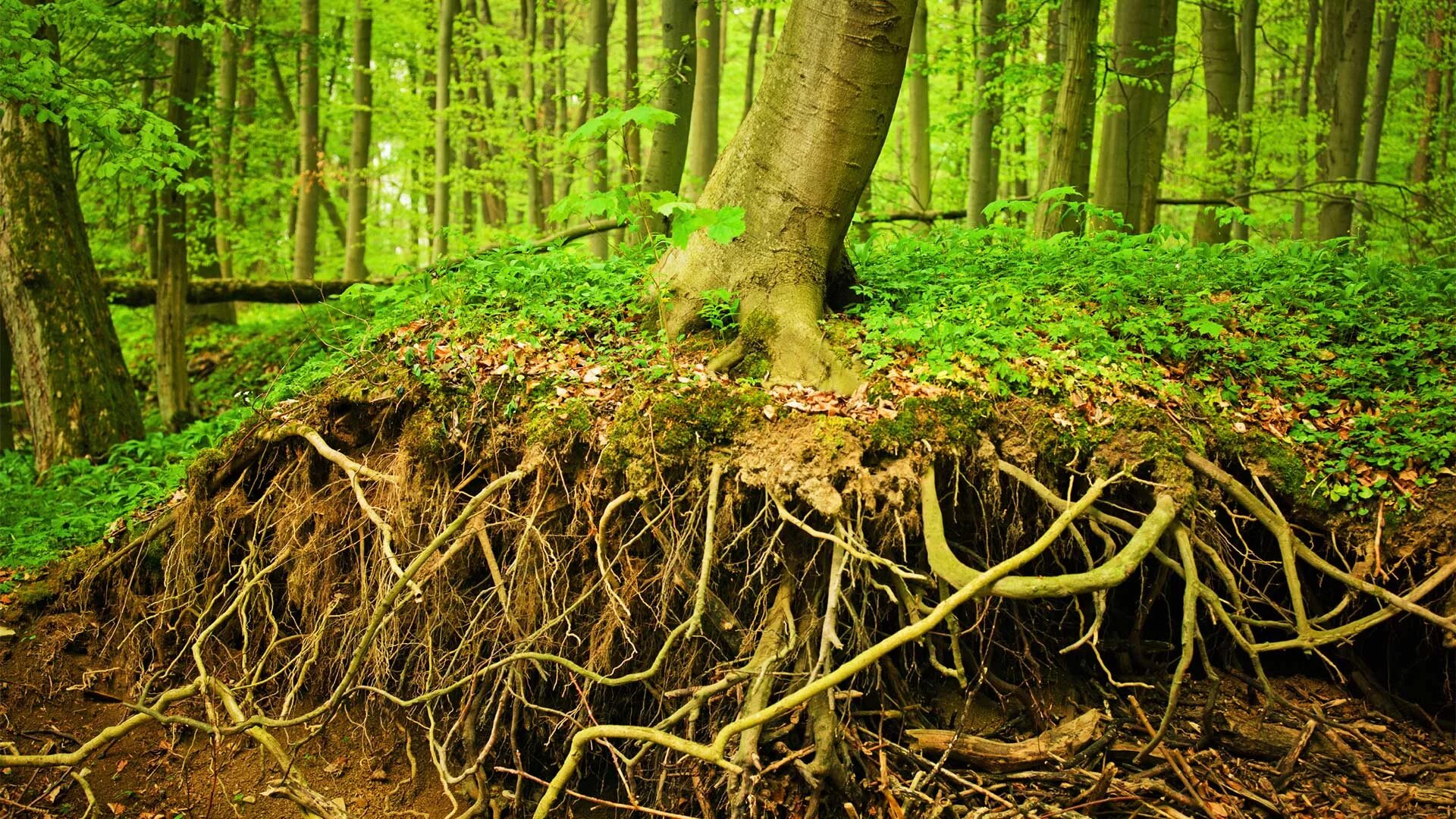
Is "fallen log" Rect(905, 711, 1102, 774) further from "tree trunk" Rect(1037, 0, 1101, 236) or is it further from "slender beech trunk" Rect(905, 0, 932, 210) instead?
"slender beech trunk" Rect(905, 0, 932, 210)

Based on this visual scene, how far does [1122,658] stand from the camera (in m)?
4.59

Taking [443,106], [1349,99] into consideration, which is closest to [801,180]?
[1349,99]

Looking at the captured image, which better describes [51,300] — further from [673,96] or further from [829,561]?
[829,561]

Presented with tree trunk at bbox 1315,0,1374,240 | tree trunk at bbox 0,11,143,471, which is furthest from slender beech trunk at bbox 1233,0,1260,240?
tree trunk at bbox 0,11,143,471

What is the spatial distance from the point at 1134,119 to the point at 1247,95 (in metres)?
6.40

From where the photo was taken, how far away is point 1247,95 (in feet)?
41.6

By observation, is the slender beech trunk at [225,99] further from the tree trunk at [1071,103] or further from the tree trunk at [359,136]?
the tree trunk at [1071,103]

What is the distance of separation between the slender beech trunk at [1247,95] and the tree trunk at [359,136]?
12.7 meters

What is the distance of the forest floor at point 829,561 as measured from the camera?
3.92 metres

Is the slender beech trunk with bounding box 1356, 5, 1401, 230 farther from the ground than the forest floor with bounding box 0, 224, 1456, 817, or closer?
farther from the ground

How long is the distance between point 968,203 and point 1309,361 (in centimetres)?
573

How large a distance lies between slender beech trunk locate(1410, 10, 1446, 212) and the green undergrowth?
11.6 metres

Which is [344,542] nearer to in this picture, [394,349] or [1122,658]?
[394,349]

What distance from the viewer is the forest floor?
12.9 feet
